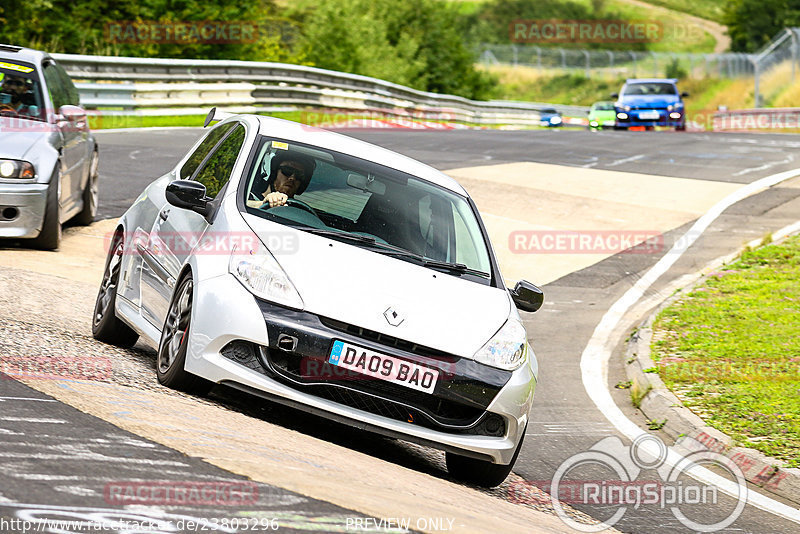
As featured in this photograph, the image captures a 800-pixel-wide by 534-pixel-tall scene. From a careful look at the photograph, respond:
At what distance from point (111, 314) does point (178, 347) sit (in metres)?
1.62

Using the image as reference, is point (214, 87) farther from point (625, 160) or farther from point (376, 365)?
point (376, 365)

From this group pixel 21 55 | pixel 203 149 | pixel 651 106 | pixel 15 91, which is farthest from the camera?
pixel 651 106

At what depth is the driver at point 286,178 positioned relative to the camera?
675 cm

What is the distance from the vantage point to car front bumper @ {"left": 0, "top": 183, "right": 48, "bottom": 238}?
1002 centimetres

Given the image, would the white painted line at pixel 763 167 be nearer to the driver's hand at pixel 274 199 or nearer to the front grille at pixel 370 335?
the driver's hand at pixel 274 199

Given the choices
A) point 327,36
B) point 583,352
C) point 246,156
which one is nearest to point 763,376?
point 583,352

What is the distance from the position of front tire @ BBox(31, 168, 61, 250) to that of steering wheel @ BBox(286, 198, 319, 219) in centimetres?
430

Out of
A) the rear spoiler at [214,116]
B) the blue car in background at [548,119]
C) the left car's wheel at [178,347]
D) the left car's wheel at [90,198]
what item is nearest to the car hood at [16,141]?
the left car's wheel at [90,198]

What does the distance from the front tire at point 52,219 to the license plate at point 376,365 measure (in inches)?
218

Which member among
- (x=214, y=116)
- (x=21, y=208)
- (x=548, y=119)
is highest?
(x=214, y=116)

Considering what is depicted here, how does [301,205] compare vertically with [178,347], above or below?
above

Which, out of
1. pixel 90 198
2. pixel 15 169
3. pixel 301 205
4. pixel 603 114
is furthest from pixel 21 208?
pixel 603 114

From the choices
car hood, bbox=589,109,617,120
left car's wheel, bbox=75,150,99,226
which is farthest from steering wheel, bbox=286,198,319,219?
car hood, bbox=589,109,617,120

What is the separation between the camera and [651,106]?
3581 centimetres
